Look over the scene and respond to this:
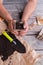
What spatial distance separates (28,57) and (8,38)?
0.17 metres

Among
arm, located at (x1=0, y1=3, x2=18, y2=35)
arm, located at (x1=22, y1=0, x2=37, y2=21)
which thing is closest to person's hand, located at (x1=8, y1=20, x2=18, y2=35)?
arm, located at (x1=0, y1=3, x2=18, y2=35)

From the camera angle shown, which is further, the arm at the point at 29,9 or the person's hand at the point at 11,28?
the arm at the point at 29,9

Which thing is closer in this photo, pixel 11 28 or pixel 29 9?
pixel 11 28

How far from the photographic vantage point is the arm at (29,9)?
5.39 feet

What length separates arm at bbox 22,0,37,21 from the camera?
64.7 inches

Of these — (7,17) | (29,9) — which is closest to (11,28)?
(7,17)

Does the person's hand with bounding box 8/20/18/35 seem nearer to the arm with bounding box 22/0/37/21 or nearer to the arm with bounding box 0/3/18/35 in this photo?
the arm with bounding box 0/3/18/35

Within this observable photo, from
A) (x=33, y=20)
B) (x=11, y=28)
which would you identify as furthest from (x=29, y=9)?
(x=11, y=28)

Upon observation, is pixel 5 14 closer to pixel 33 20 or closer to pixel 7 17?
pixel 7 17

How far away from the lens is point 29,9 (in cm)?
170

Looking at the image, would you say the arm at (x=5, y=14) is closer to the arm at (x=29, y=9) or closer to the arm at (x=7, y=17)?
the arm at (x=7, y=17)

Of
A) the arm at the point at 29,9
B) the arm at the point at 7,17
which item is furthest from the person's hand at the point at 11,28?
the arm at the point at 29,9

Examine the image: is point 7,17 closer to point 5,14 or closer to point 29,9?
point 5,14

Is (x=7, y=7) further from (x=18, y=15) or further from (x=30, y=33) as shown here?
(x=30, y=33)
